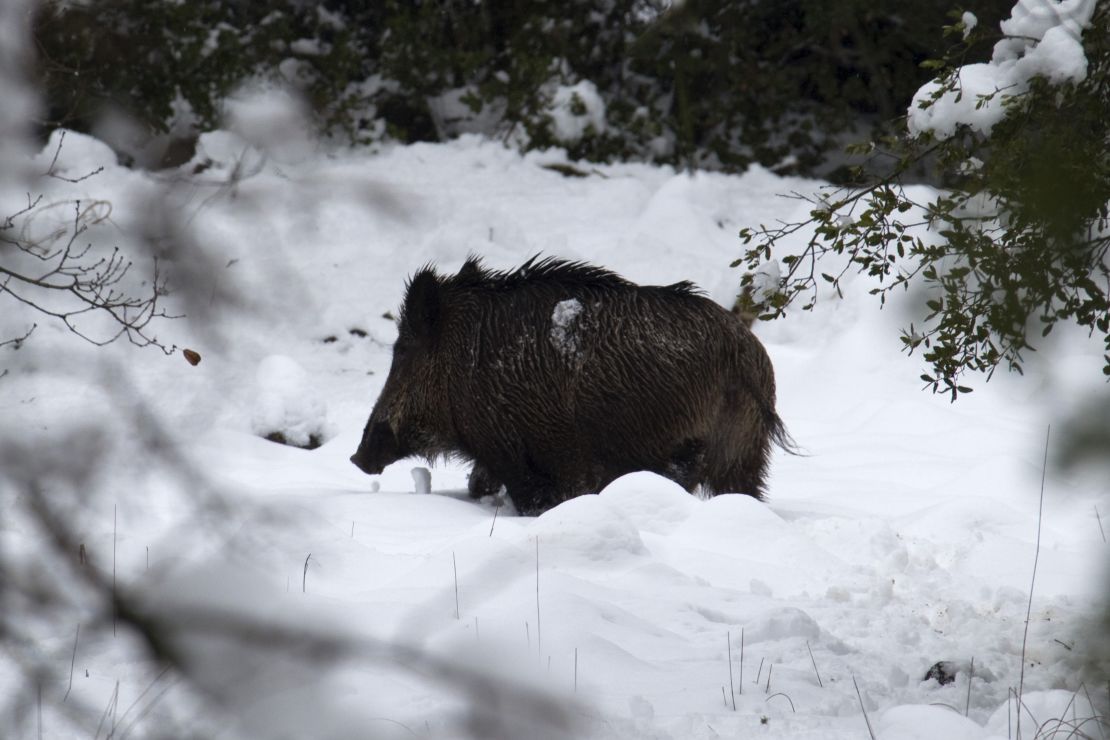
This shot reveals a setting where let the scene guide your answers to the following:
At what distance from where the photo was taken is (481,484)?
6.42 m

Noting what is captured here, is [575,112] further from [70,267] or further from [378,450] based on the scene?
[70,267]

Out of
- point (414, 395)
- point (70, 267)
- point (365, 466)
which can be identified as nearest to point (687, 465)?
point (414, 395)

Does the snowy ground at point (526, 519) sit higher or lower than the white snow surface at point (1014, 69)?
lower

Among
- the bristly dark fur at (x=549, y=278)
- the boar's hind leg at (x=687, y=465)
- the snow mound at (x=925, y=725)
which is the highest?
the bristly dark fur at (x=549, y=278)

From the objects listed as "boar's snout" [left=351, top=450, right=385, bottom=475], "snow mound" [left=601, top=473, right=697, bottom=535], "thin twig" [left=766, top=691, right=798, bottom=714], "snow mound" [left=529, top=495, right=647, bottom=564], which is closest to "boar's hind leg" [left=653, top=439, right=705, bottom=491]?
"snow mound" [left=601, top=473, right=697, bottom=535]

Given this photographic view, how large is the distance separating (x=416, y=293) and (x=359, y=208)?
512cm

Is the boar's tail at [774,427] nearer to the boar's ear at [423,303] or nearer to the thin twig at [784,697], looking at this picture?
the boar's ear at [423,303]

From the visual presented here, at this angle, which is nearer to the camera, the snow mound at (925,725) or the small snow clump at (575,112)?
the snow mound at (925,725)

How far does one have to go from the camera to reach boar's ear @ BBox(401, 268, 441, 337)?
622cm

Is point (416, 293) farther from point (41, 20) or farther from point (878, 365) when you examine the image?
point (41, 20)

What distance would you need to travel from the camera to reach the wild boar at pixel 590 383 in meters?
5.84

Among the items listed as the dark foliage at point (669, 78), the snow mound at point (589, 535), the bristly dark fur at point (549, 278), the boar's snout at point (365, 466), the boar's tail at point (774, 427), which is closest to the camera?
the snow mound at point (589, 535)

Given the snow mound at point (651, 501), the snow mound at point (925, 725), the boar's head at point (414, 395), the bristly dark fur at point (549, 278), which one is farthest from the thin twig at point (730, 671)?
the boar's head at point (414, 395)

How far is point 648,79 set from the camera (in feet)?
42.9
